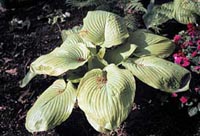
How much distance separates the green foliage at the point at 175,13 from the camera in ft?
10.2

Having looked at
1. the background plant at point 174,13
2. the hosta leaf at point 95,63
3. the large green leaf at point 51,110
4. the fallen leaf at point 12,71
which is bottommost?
the fallen leaf at point 12,71

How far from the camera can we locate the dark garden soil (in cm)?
273

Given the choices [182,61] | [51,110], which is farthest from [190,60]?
[51,110]

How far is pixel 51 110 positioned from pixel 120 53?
0.62 meters

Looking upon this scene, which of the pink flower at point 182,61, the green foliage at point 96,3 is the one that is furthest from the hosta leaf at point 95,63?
the green foliage at point 96,3

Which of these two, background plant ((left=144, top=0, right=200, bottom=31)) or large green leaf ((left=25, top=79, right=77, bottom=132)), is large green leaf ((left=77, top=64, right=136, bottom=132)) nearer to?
large green leaf ((left=25, top=79, right=77, bottom=132))

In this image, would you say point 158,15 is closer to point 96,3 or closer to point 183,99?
point 96,3

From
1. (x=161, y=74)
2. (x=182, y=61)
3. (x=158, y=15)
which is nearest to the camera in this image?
(x=161, y=74)

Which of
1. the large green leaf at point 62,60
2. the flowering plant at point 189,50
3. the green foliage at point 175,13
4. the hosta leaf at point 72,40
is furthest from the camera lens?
the green foliage at point 175,13

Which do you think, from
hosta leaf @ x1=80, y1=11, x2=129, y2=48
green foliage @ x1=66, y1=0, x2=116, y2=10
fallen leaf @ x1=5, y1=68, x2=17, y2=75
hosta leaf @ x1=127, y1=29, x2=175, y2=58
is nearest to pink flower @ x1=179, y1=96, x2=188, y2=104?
hosta leaf @ x1=127, y1=29, x2=175, y2=58

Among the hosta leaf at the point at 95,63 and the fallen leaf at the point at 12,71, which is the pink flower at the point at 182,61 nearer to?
the hosta leaf at the point at 95,63

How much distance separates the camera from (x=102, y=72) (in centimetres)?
257

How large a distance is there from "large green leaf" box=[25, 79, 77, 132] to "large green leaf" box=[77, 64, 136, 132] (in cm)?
9

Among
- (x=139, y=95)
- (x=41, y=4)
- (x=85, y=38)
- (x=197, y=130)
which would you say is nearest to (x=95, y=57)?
(x=85, y=38)
